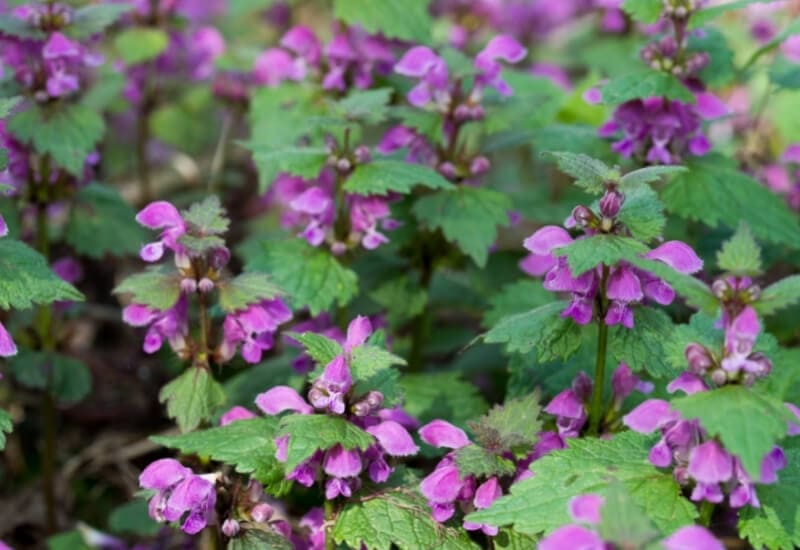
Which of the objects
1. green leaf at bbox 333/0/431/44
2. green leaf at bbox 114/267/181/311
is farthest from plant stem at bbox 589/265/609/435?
green leaf at bbox 333/0/431/44

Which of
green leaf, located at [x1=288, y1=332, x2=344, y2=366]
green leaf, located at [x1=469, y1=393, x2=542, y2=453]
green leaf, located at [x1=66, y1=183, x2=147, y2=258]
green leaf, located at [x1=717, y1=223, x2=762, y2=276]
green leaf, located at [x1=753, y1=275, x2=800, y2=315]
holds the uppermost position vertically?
green leaf, located at [x1=717, y1=223, x2=762, y2=276]

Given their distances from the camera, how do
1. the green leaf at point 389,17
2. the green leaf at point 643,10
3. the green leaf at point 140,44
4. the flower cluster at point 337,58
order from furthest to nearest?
the green leaf at point 140,44 < the flower cluster at point 337,58 < the green leaf at point 389,17 < the green leaf at point 643,10

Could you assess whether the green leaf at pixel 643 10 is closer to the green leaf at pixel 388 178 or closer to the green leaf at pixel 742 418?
the green leaf at pixel 388 178

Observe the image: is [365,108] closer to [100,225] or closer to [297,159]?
[297,159]

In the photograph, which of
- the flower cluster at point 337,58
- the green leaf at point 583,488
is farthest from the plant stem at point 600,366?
the flower cluster at point 337,58

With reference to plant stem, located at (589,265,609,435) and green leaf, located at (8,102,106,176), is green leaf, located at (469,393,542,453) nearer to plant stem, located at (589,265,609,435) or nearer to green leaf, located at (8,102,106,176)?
plant stem, located at (589,265,609,435)

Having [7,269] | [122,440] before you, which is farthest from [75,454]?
[7,269]
